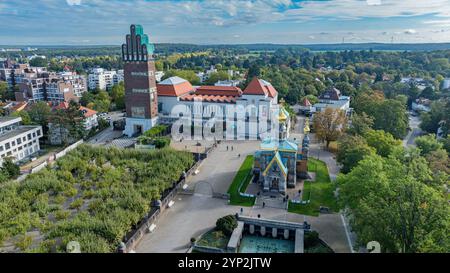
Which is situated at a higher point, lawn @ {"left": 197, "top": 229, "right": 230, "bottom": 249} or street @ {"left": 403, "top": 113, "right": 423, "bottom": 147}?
street @ {"left": 403, "top": 113, "right": 423, "bottom": 147}

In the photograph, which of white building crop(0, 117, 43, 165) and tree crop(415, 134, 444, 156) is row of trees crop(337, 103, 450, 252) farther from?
white building crop(0, 117, 43, 165)

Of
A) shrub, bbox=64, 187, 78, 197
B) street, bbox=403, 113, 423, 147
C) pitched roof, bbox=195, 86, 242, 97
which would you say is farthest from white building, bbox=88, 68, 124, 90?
street, bbox=403, 113, 423, 147

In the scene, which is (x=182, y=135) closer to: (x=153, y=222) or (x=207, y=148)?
(x=207, y=148)

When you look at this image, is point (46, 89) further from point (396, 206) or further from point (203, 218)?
point (396, 206)

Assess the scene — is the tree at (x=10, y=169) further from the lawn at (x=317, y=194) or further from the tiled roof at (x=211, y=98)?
the lawn at (x=317, y=194)

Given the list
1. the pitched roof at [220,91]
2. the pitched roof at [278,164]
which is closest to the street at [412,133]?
the pitched roof at [278,164]

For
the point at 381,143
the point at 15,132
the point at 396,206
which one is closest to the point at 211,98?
the point at 381,143
